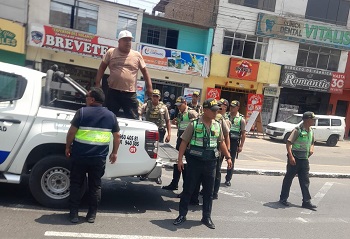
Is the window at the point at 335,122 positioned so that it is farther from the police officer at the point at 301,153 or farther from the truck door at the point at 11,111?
the truck door at the point at 11,111

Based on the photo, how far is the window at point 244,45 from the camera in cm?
2103

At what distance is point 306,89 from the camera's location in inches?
858

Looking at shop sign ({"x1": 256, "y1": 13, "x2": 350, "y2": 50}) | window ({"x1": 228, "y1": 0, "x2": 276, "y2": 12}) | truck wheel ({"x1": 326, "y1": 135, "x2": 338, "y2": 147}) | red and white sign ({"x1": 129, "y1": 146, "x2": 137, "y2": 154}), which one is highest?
window ({"x1": 228, "y1": 0, "x2": 276, "y2": 12})

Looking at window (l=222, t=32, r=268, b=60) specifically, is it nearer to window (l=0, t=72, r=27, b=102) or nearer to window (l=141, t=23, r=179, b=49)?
window (l=141, t=23, r=179, b=49)

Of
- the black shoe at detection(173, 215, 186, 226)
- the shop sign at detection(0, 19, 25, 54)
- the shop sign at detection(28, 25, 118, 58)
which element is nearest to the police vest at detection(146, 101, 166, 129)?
the black shoe at detection(173, 215, 186, 226)

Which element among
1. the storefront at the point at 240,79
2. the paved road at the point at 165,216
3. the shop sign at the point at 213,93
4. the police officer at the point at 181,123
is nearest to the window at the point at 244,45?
the storefront at the point at 240,79

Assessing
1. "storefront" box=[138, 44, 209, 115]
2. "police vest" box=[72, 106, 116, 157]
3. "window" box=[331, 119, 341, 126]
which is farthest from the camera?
"storefront" box=[138, 44, 209, 115]

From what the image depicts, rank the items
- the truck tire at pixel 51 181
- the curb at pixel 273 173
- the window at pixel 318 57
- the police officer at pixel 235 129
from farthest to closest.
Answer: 1. the window at pixel 318 57
2. the curb at pixel 273 173
3. the police officer at pixel 235 129
4. the truck tire at pixel 51 181

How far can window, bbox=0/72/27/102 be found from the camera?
14.4 ft

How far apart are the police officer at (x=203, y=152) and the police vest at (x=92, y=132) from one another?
3.52ft

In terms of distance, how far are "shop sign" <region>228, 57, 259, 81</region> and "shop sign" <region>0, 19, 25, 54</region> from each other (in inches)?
468

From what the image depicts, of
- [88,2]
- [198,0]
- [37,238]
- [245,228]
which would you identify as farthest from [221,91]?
[37,238]

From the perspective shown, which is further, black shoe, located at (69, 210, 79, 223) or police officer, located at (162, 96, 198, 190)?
police officer, located at (162, 96, 198, 190)

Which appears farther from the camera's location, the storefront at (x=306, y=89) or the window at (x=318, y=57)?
the window at (x=318, y=57)
